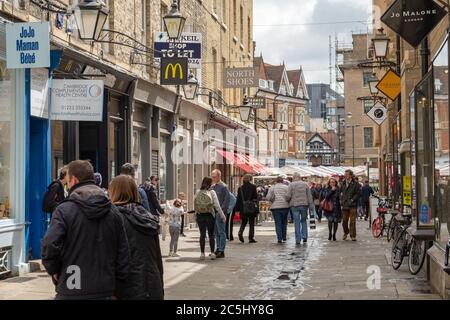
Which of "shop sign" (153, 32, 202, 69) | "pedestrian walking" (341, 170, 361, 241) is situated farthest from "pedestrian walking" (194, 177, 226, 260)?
"shop sign" (153, 32, 202, 69)

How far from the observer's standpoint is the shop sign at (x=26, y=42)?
483 inches

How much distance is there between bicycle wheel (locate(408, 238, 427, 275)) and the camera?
12023mm

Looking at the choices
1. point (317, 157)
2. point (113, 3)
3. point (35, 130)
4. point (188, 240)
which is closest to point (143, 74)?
point (113, 3)

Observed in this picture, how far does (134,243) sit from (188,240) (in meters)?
14.7

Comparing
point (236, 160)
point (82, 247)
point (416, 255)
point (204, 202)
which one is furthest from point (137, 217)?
point (236, 160)

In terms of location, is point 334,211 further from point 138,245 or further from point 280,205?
point 138,245

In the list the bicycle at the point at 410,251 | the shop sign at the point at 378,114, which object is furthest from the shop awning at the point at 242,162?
the bicycle at the point at 410,251

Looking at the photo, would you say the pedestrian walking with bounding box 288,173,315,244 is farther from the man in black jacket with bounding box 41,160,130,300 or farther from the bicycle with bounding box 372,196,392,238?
the man in black jacket with bounding box 41,160,130,300

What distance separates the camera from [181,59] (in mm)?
19750

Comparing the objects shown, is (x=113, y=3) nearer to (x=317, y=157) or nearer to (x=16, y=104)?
(x=16, y=104)

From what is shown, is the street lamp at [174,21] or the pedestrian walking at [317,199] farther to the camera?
the pedestrian walking at [317,199]

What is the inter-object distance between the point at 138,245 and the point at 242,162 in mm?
30673

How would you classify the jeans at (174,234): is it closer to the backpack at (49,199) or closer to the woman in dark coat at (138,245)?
the backpack at (49,199)

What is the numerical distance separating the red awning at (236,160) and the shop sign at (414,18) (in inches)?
875
